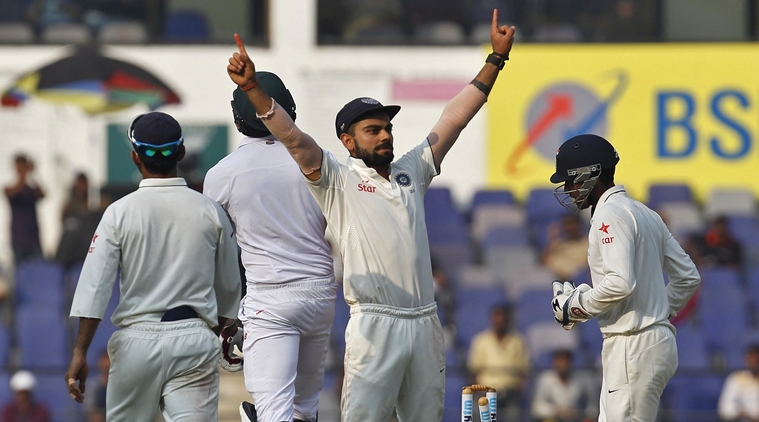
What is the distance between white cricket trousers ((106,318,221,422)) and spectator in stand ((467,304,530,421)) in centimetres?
675

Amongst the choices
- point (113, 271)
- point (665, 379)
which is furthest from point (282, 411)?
point (665, 379)

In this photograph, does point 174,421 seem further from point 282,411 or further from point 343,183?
point 343,183

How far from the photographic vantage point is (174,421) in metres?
6.03

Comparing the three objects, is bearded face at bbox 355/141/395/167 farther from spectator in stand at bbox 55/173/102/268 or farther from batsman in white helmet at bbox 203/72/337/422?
spectator in stand at bbox 55/173/102/268

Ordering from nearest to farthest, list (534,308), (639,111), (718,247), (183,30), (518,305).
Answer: (534,308)
(518,305)
(718,247)
(639,111)
(183,30)

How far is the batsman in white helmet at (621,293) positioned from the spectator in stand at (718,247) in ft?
28.5

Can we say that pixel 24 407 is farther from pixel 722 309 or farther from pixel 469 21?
pixel 469 21

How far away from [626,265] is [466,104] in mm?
1126

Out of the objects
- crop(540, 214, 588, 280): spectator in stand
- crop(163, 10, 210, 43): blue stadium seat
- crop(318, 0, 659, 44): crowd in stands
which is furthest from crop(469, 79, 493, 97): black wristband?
crop(163, 10, 210, 43): blue stadium seat

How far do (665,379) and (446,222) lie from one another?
30.2 ft

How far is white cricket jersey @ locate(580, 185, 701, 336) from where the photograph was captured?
615 centimetres

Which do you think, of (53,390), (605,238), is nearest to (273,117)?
(605,238)

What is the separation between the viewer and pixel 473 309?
1402cm

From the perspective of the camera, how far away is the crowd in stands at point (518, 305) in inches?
497
